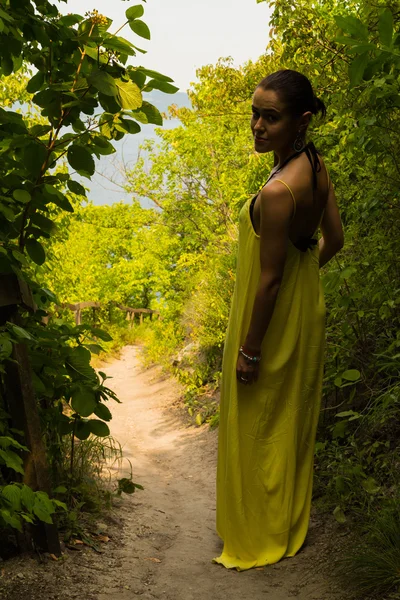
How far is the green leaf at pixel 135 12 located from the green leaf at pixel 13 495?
5.92ft

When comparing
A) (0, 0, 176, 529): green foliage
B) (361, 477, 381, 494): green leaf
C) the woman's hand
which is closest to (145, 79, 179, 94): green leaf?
(0, 0, 176, 529): green foliage

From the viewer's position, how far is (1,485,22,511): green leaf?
2.50 meters

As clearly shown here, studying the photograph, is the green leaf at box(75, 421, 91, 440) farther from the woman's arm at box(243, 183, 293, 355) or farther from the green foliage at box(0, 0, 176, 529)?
the woman's arm at box(243, 183, 293, 355)

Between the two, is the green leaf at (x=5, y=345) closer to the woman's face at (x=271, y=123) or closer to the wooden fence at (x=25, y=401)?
the wooden fence at (x=25, y=401)

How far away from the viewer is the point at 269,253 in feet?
10.2

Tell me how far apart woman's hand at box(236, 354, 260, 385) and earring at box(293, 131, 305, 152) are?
38.9 inches

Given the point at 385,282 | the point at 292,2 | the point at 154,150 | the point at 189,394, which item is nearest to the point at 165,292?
the point at 154,150

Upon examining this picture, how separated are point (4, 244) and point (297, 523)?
6.37ft

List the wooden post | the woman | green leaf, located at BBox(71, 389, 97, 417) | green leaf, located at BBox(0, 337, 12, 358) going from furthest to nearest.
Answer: the woman, green leaf, located at BBox(71, 389, 97, 417), the wooden post, green leaf, located at BBox(0, 337, 12, 358)

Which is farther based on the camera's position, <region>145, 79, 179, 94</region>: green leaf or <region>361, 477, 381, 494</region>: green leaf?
<region>361, 477, 381, 494</region>: green leaf

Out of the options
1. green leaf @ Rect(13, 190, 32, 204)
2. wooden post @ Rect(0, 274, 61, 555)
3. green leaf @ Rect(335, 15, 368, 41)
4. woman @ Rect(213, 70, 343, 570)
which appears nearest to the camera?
green leaf @ Rect(335, 15, 368, 41)

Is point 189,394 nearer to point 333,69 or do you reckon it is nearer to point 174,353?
point 174,353

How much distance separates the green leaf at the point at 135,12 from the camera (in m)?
2.64

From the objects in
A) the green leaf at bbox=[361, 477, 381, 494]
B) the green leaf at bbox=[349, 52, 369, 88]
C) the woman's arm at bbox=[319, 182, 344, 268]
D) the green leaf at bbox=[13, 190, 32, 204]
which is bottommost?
the green leaf at bbox=[361, 477, 381, 494]
